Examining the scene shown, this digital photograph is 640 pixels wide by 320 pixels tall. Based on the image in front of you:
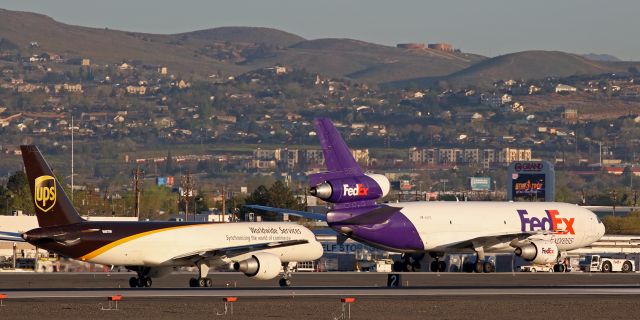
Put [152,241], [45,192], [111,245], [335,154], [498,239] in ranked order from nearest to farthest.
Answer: [45,192] < [111,245] < [152,241] < [335,154] < [498,239]

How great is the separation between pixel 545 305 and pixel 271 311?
11.5m

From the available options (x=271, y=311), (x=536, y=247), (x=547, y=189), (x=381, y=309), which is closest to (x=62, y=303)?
(x=271, y=311)

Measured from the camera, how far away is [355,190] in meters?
87.9

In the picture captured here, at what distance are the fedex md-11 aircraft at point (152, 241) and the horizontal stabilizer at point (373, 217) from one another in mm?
6557

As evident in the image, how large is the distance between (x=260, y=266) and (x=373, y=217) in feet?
46.8

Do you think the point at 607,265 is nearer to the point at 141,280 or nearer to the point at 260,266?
the point at 260,266

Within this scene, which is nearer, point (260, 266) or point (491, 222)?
point (260, 266)

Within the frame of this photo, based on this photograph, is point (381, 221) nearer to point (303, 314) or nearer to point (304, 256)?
point (304, 256)

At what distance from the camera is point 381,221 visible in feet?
296

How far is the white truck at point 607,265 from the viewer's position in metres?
110

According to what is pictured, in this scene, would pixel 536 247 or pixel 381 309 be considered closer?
pixel 381 309

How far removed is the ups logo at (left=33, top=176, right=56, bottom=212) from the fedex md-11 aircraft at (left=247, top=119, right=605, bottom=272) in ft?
54.8

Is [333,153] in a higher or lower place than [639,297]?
higher

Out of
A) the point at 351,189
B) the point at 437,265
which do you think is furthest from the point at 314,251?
the point at 437,265
